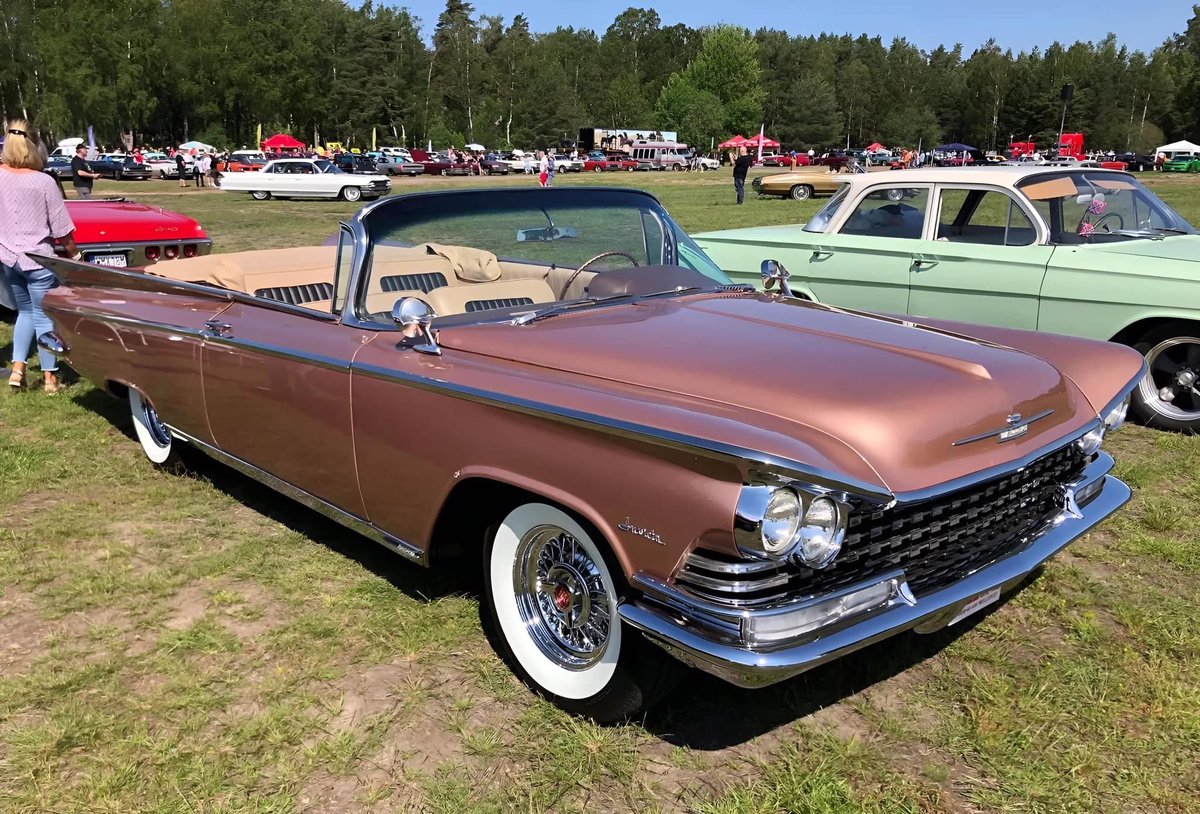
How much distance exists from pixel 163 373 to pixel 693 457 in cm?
305

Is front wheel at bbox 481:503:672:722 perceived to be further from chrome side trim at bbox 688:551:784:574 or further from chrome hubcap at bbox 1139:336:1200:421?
chrome hubcap at bbox 1139:336:1200:421

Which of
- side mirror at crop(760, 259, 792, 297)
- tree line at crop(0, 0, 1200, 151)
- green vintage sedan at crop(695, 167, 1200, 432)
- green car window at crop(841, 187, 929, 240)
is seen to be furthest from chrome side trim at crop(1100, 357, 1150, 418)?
tree line at crop(0, 0, 1200, 151)

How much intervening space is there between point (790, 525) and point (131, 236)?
6885 millimetres

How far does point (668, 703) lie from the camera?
2668 millimetres

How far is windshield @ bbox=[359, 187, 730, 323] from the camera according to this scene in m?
3.13

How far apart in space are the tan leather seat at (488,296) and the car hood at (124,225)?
207 inches

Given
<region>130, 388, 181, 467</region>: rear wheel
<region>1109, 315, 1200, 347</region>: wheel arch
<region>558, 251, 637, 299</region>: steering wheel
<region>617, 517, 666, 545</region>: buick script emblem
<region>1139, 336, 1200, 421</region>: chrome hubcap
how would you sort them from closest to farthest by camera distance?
1. <region>617, 517, 666, 545</region>: buick script emblem
2. <region>558, 251, 637, 299</region>: steering wheel
3. <region>130, 388, 181, 467</region>: rear wheel
4. <region>1109, 315, 1200, 347</region>: wheel arch
5. <region>1139, 336, 1200, 421</region>: chrome hubcap

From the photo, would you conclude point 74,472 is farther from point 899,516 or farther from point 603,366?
point 899,516

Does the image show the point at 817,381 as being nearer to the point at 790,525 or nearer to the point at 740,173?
the point at 790,525

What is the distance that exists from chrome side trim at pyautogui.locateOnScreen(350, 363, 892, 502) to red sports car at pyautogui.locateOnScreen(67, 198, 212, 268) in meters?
5.49

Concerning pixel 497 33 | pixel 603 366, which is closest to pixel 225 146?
pixel 497 33

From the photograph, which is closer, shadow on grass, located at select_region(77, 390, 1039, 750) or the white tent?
shadow on grass, located at select_region(77, 390, 1039, 750)

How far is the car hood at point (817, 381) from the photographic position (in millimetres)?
2156

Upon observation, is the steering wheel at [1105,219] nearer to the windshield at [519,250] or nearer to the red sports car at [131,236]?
the windshield at [519,250]
